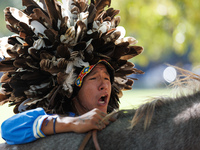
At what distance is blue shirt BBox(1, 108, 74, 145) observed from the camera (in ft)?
4.91

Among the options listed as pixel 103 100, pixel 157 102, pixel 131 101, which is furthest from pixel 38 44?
pixel 131 101

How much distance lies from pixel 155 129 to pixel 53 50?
1193mm

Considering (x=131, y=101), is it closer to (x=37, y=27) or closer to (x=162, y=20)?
(x=162, y=20)

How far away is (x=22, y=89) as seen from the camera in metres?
2.16

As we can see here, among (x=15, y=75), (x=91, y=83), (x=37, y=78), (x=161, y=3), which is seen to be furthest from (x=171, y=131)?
(x=161, y=3)

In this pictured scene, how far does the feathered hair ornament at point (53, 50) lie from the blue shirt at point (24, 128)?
0.47 metres

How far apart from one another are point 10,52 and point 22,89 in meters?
0.32

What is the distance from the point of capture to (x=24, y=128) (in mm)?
1533

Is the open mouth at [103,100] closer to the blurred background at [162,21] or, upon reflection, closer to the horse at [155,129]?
the horse at [155,129]

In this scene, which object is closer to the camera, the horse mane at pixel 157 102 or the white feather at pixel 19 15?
the horse mane at pixel 157 102

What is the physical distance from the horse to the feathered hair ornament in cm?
76

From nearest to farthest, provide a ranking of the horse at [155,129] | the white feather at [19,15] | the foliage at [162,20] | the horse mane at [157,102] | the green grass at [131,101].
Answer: the horse at [155,129] < the horse mane at [157,102] < the green grass at [131,101] < the white feather at [19,15] < the foliage at [162,20]

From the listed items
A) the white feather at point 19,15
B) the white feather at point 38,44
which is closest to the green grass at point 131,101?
the white feather at point 38,44

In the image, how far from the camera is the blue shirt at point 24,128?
1.50m
